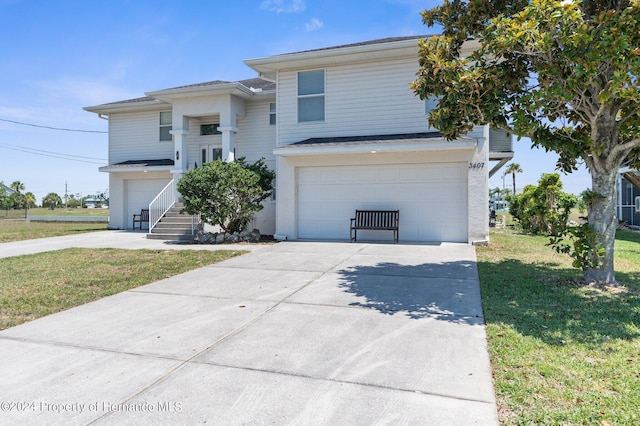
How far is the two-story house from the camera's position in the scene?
10.8m

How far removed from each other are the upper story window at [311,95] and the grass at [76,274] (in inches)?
207

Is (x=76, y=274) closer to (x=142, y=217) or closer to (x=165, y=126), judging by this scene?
(x=142, y=217)

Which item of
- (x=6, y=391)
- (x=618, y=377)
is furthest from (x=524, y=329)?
(x=6, y=391)

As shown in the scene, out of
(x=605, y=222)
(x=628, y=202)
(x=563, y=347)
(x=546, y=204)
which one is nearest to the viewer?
(x=563, y=347)

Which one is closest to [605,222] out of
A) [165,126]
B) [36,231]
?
[165,126]

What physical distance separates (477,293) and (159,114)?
16.1m

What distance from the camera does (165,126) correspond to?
1716 cm

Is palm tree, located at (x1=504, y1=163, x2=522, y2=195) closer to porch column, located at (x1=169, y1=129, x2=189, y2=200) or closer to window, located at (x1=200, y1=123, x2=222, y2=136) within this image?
window, located at (x1=200, y1=123, x2=222, y2=136)

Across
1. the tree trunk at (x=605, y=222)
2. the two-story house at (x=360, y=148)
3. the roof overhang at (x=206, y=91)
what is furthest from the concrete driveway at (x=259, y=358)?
the roof overhang at (x=206, y=91)

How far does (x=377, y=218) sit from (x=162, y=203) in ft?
27.7

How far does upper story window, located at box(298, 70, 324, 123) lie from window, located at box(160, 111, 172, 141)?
7724 millimetres

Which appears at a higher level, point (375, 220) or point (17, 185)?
point (17, 185)

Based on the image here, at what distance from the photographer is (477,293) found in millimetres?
5527

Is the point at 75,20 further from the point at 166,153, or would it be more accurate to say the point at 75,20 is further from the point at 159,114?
the point at 166,153
